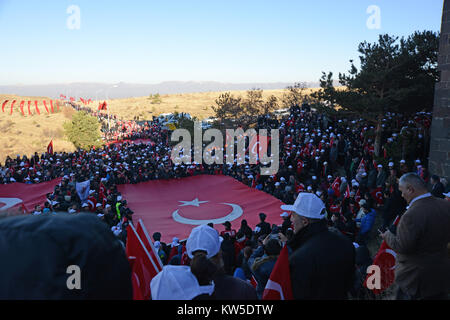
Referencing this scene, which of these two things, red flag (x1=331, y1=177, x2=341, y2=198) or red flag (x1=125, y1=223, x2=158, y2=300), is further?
red flag (x1=331, y1=177, x2=341, y2=198)

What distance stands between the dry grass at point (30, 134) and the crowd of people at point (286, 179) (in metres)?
25.7

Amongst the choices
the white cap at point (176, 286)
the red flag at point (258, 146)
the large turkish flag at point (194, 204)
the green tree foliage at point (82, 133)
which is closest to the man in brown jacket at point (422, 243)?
the white cap at point (176, 286)

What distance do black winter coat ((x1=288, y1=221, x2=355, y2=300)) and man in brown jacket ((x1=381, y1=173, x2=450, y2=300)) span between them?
740mm

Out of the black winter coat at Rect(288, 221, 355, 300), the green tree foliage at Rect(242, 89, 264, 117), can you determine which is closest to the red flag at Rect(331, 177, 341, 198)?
the black winter coat at Rect(288, 221, 355, 300)

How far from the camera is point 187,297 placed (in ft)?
6.74

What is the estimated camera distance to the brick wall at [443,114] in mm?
11625

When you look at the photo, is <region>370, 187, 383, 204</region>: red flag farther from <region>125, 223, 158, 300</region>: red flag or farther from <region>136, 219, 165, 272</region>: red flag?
<region>125, 223, 158, 300</region>: red flag

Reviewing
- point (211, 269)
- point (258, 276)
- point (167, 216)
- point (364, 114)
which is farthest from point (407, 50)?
point (211, 269)

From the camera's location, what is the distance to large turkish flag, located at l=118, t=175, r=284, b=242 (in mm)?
11797

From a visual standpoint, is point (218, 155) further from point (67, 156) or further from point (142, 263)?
point (142, 263)

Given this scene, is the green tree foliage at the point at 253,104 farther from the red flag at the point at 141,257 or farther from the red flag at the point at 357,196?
the red flag at the point at 141,257

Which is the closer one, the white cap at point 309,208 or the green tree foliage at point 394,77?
the white cap at point 309,208

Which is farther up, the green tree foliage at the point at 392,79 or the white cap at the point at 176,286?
the green tree foliage at the point at 392,79

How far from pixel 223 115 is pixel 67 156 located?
19532 millimetres
